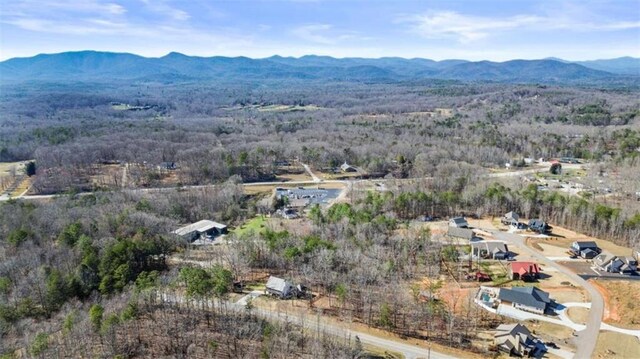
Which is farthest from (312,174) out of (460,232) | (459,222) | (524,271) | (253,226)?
(524,271)

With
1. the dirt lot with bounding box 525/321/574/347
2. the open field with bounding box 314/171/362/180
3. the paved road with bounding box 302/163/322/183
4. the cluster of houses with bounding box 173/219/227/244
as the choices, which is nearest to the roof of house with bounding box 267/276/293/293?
the cluster of houses with bounding box 173/219/227/244

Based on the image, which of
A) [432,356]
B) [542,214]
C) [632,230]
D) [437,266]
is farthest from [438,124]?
[432,356]

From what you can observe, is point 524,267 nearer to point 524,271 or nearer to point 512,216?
point 524,271

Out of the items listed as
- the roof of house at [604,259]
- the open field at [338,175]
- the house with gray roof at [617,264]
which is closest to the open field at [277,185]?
the open field at [338,175]

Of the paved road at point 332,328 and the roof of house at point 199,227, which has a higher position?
the roof of house at point 199,227

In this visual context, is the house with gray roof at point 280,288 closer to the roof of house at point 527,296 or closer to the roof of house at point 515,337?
the roof of house at point 515,337

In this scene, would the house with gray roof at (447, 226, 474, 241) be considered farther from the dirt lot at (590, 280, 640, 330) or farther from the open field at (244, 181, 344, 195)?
the open field at (244, 181, 344, 195)

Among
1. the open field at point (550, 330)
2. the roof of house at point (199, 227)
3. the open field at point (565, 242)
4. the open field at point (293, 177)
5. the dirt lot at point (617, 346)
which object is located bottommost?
the open field at point (550, 330)
